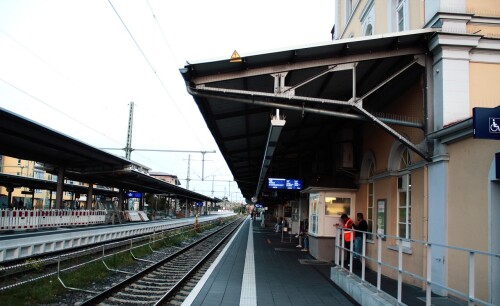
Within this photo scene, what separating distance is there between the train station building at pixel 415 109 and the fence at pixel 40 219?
12.7 m

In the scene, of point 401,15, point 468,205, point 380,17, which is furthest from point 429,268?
point 380,17

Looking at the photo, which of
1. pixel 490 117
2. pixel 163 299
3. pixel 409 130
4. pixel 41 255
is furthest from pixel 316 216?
pixel 490 117

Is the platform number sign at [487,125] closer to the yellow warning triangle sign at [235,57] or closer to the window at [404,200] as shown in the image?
the yellow warning triangle sign at [235,57]

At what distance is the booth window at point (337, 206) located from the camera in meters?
14.6

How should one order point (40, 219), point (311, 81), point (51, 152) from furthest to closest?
point (40, 219) → point (51, 152) → point (311, 81)

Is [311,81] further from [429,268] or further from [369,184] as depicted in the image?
[429,268]

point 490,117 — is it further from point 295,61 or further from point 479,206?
point 295,61

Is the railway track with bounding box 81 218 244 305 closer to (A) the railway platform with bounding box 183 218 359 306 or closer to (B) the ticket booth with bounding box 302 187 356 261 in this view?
(A) the railway platform with bounding box 183 218 359 306

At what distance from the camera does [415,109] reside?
1011 centimetres

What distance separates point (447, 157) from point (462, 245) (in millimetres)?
1651

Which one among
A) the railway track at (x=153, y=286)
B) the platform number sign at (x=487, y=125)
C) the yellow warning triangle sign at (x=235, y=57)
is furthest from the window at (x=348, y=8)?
the platform number sign at (x=487, y=125)

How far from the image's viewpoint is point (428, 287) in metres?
5.69

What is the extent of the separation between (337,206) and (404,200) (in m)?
3.83

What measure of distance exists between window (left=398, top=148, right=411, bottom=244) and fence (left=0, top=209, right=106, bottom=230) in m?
16.7
